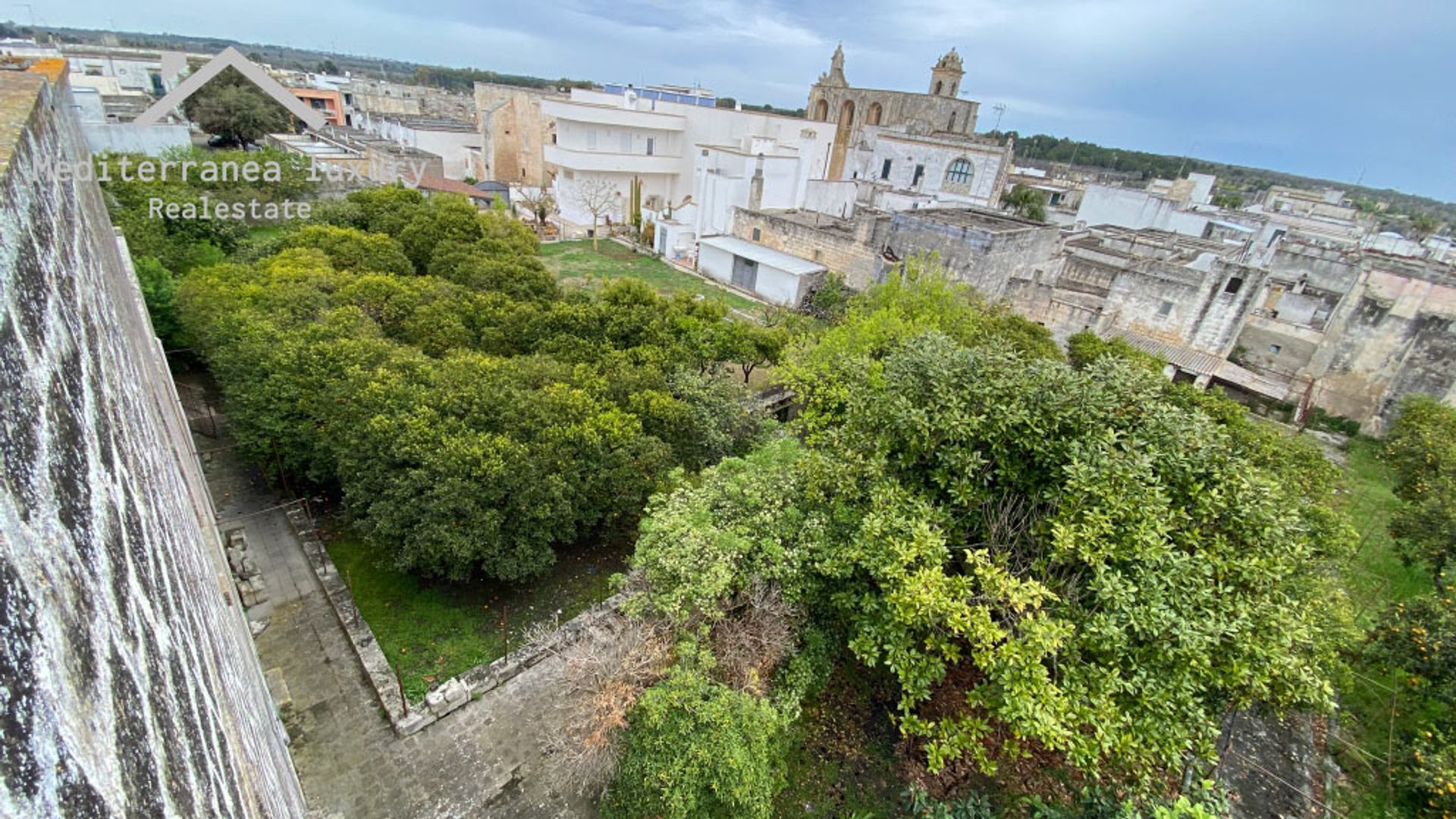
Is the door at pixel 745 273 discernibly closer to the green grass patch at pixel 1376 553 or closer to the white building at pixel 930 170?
the white building at pixel 930 170

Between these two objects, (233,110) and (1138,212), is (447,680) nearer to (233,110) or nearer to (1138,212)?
(233,110)

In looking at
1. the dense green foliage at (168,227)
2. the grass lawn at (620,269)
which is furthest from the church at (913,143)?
the dense green foliage at (168,227)

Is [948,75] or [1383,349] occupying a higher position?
[948,75]

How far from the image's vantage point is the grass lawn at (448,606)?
357 inches

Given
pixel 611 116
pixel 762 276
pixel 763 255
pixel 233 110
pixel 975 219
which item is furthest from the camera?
pixel 233 110

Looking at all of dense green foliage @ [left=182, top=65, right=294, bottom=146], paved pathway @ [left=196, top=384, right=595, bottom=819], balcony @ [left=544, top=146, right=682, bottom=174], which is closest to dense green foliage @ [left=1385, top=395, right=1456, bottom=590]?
paved pathway @ [left=196, top=384, right=595, bottom=819]

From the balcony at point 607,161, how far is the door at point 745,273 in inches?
442

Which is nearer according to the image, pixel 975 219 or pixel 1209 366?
pixel 1209 366

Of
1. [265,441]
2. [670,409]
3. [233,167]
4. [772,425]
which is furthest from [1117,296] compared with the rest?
[233,167]

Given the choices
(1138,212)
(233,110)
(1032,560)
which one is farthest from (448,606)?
(1138,212)

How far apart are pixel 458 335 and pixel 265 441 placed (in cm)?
395

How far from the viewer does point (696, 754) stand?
602 centimetres

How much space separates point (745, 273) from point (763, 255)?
1.11 meters

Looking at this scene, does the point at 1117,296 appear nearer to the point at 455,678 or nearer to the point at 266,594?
the point at 455,678
